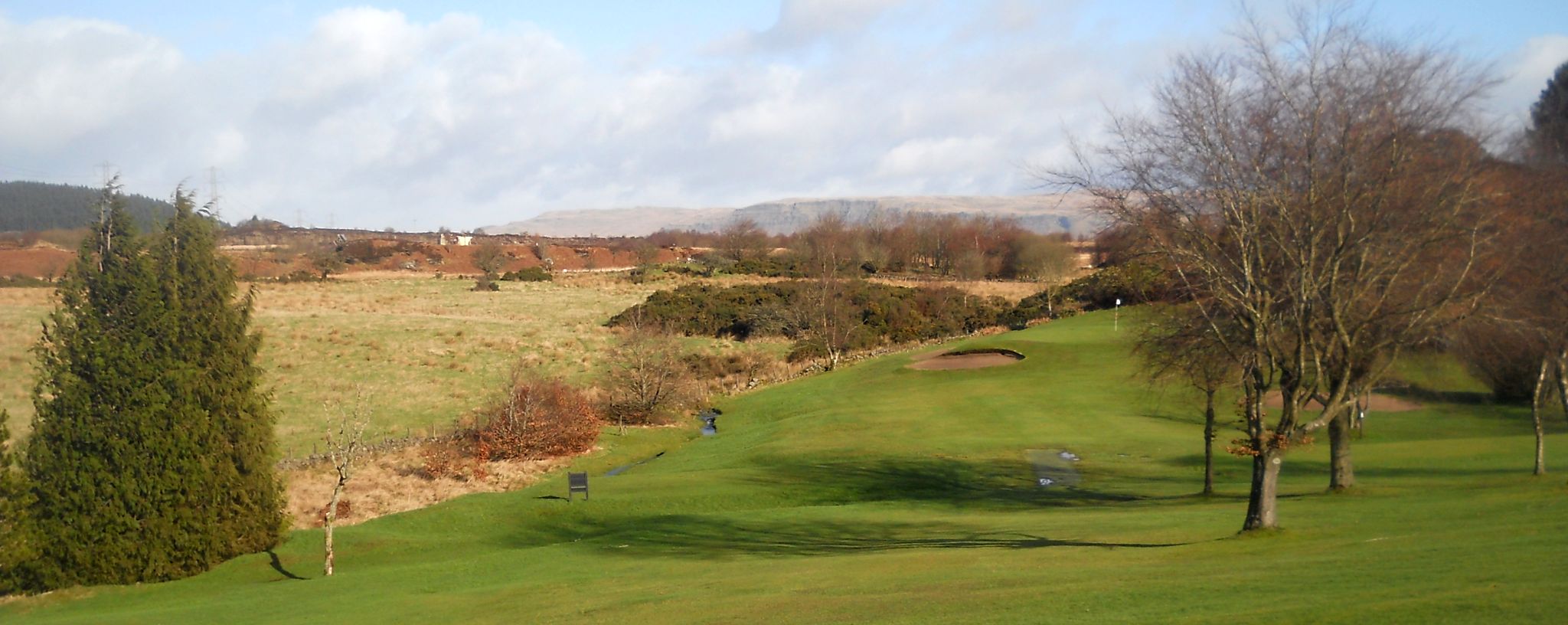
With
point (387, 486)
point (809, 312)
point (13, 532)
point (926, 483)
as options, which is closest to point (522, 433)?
point (387, 486)

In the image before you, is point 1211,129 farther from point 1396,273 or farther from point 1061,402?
point 1061,402

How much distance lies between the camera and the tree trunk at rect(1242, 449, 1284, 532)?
17.0 meters

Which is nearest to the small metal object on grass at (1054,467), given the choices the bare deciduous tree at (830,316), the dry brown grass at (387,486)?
the dry brown grass at (387,486)

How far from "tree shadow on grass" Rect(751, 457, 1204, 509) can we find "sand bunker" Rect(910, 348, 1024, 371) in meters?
21.6

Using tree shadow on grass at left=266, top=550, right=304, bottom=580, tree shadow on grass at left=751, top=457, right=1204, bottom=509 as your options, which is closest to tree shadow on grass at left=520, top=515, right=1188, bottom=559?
tree shadow on grass at left=751, top=457, right=1204, bottom=509

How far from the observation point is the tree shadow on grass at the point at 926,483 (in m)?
28.4

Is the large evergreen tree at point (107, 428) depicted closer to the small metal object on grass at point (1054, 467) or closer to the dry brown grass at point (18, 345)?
the dry brown grass at point (18, 345)

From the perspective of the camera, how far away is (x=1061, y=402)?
153 ft

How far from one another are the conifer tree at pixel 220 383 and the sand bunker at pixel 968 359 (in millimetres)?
36517

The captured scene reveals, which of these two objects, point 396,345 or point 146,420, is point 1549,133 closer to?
point 146,420

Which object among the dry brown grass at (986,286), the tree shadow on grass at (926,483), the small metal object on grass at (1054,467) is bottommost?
the tree shadow on grass at (926,483)

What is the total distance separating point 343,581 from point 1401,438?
3477 cm

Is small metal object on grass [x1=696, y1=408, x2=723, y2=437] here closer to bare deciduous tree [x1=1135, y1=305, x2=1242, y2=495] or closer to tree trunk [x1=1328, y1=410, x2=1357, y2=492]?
bare deciduous tree [x1=1135, y1=305, x2=1242, y2=495]

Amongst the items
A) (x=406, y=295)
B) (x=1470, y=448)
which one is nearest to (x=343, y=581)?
(x=1470, y=448)
